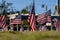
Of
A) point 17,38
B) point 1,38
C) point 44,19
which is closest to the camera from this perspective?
point 17,38

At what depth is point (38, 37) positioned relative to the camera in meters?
7.21

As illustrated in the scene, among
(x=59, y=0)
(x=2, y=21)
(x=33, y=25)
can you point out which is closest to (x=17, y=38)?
(x=33, y=25)

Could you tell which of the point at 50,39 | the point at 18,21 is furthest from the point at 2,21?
the point at 50,39

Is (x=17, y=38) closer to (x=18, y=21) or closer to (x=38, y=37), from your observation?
(x=38, y=37)

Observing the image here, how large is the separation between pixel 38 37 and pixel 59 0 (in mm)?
25349

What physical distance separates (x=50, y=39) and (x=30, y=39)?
1.73ft

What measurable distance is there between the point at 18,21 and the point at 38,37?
19.0 metres

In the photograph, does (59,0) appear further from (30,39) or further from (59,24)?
(30,39)

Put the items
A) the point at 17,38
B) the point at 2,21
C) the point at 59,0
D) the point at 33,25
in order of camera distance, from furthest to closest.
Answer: the point at 59,0 → the point at 2,21 → the point at 33,25 → the point at 17,38

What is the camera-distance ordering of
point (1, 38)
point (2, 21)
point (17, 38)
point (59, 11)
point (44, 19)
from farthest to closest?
point (59, 11) < point (2, 21) < point (44, 19) < point (1, 38) < point (17, 38)

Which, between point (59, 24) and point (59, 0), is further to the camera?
point (59, 0)

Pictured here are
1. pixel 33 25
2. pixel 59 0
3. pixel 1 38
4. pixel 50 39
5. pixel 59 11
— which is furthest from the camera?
pixel 59 11

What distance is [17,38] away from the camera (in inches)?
304

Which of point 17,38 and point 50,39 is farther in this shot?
point 17,38
